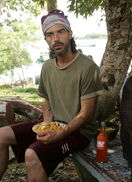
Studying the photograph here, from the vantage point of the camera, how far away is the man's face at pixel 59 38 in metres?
2.44

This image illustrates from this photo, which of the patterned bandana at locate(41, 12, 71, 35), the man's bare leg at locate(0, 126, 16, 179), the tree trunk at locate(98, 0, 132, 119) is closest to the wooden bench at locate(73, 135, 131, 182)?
the man's bare leg at locate(0, 126, 16, 179)

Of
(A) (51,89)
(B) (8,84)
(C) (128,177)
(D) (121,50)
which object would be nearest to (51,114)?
(A) (51,89)

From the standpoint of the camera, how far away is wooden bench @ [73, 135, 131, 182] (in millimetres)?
1894

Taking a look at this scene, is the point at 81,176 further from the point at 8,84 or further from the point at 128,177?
the point at 8,84

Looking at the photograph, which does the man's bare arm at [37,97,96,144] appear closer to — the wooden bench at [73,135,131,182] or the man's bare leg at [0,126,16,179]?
the wooden bench at [73,135,131,182]

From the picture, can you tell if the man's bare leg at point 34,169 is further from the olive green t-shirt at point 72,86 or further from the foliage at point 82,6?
the foliage at point 82,6

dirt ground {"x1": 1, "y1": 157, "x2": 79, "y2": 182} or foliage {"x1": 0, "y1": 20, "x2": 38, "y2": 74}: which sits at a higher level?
foliage {"x1": 0, "y1": 20, "x2": 38, "y2": 74}

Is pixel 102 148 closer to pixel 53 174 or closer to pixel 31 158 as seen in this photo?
pixel 31 158

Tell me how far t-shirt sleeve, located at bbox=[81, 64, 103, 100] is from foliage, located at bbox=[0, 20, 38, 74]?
1229 centimetres

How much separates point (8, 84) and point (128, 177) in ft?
44.8

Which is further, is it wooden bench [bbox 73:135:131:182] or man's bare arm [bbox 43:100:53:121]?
man's bare arm [bbox 43:100:53:121]

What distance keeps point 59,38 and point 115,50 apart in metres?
2.09

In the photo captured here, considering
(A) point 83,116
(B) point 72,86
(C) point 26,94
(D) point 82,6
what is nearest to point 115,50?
(D) point 82,6

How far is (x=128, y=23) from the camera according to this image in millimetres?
4012
